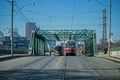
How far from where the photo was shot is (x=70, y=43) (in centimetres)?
6531

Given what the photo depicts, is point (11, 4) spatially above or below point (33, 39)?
above

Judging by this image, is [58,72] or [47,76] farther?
[58,72]

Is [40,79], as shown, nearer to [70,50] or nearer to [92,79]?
[92,79]

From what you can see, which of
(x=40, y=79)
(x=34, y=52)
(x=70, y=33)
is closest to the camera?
(x=40, y=79)

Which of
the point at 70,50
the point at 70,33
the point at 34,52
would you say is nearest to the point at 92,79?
the point at 34,52

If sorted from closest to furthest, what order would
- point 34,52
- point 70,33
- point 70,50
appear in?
point 34,52 → point 70,50 → point 70,33

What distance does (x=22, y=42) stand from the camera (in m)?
143

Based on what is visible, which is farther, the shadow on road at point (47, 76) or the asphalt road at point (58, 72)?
the asphalt road at point (58, 72)

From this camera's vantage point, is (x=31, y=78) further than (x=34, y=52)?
No

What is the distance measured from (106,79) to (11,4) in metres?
29.6

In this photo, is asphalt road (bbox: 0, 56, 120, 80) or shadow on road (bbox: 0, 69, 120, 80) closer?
shadow on road (bbox: 0, 69, 120, 80)

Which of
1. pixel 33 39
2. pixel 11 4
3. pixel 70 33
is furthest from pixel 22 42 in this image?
pixel 11 4

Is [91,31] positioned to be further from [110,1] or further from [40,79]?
[40,79]

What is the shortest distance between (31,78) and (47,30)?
54376mm
